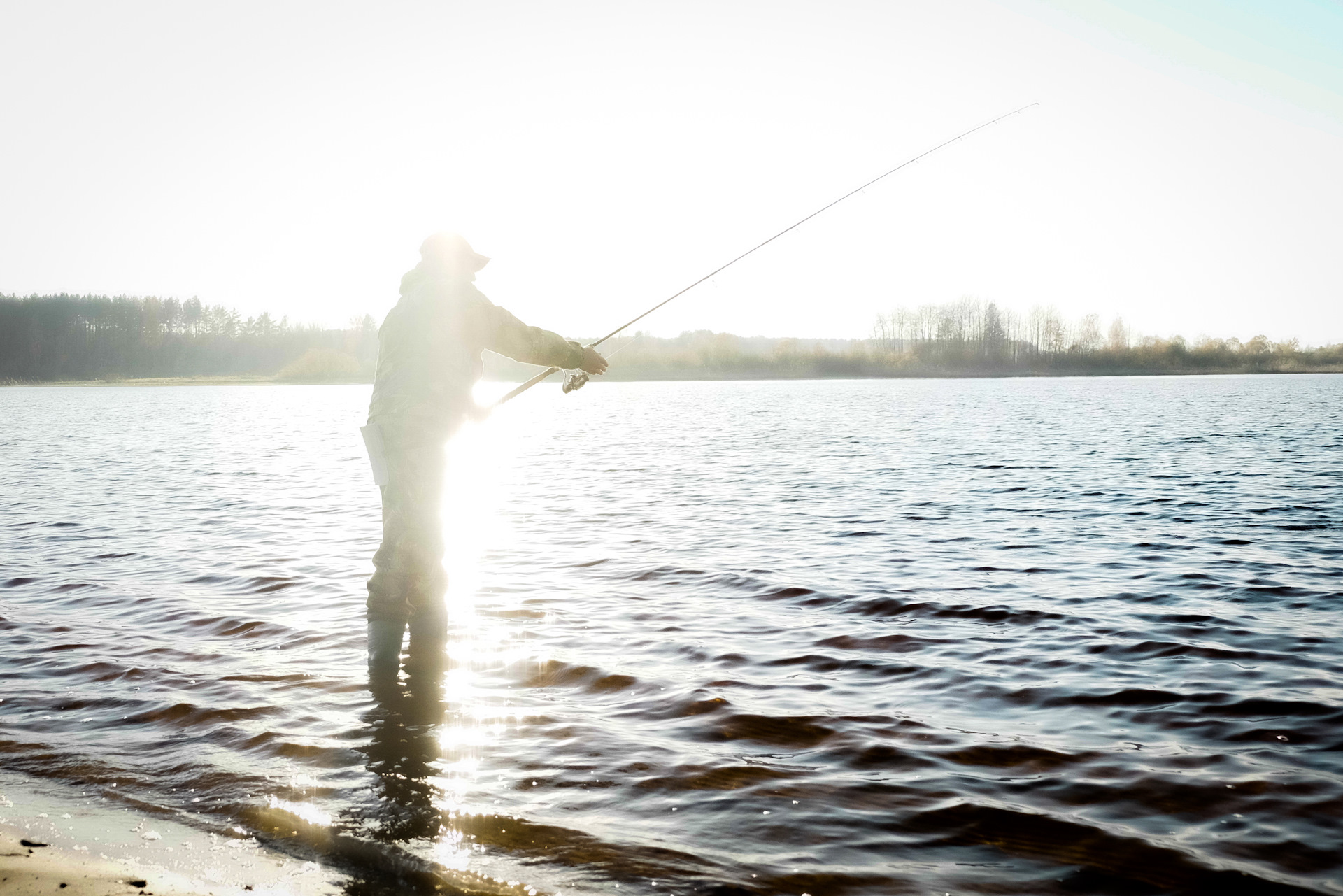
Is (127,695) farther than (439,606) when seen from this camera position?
No

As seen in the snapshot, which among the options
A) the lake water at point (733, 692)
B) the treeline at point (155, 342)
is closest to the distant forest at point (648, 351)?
the treeline at point (155, 342)

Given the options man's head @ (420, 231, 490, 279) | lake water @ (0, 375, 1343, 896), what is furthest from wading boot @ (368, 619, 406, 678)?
man's head @ (420, 231, 490, 279)

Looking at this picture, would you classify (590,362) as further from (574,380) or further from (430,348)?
(430,348)

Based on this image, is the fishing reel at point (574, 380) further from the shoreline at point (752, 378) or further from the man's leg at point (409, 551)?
the shoreline at point (752, 378)

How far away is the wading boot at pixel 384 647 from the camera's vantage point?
6406 mm

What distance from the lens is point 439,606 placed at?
7.16 metres

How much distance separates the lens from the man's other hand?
770 cm

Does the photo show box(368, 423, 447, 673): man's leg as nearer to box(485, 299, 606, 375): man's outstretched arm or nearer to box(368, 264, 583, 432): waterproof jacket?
box(368, 264, 583, 432): waterproof jacket

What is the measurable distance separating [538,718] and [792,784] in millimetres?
1663

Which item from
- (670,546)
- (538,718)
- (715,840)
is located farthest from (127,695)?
(670,546)

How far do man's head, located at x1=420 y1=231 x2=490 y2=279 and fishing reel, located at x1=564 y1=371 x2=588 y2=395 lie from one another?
125cm

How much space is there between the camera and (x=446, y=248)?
7.08 meters

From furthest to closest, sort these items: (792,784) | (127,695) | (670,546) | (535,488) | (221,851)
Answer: (535,488) → (670,546) → (127,695) → (792,784) → (221,851)

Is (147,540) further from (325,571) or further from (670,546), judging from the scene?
(670,546)
